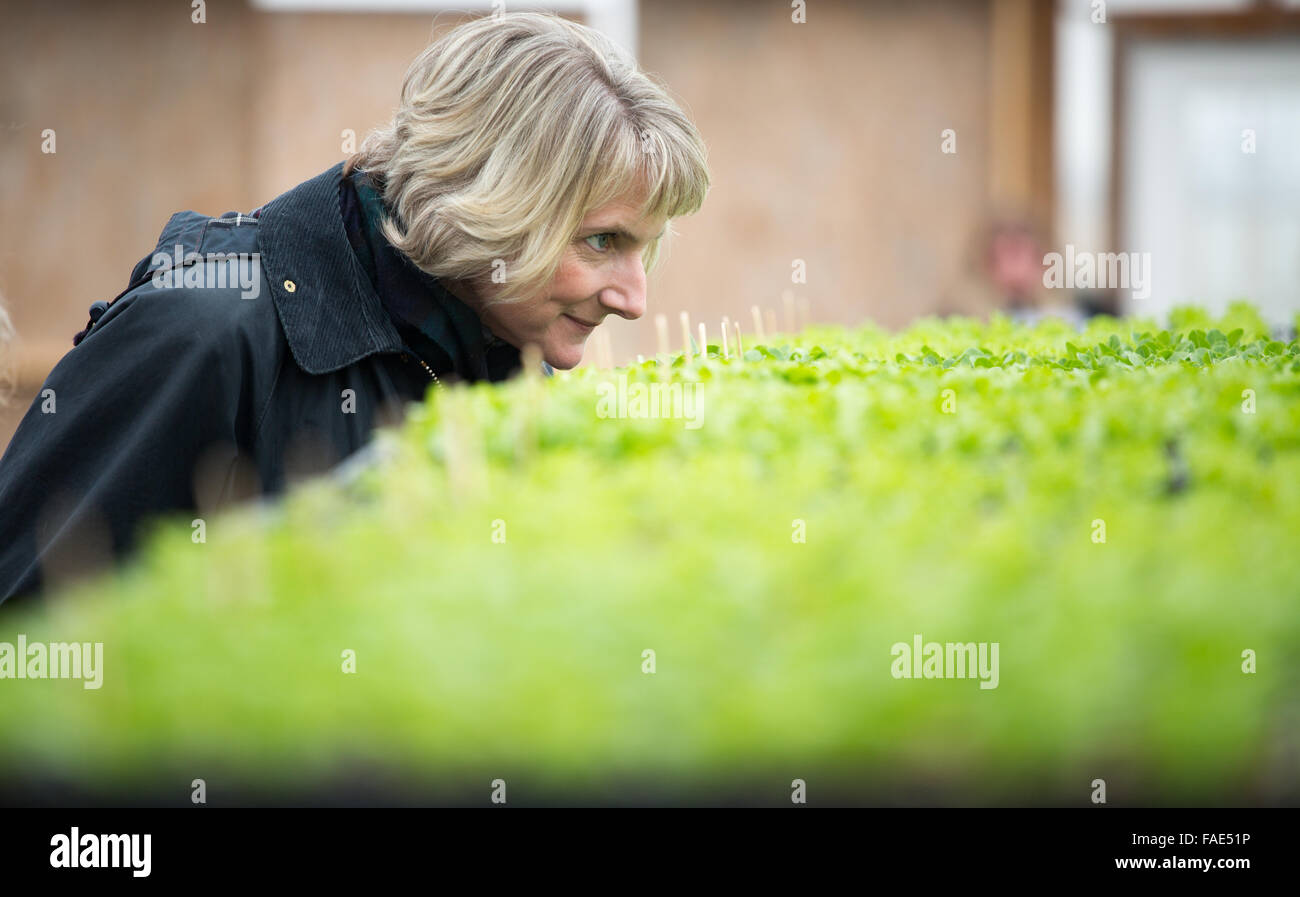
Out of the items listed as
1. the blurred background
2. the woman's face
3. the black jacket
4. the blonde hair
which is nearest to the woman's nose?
the woman's face

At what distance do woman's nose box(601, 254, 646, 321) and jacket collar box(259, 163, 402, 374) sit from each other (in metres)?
0.62

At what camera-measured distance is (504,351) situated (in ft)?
13.7

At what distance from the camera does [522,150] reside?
140 inches

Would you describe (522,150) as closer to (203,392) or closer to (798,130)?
(203,392)

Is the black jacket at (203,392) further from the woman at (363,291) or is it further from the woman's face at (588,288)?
the woman's face at (588,288)

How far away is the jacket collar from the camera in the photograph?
3.52 metres

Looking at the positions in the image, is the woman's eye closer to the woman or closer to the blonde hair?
A: the woman

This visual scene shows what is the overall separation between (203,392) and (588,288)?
3.54 feet

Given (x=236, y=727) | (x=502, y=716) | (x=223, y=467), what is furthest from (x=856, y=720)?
(x=223, y=467)

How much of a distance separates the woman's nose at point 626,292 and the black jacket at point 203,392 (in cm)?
58

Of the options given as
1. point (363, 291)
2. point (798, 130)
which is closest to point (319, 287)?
point (363, 291)

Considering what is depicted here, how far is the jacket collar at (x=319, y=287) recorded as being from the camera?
352 cm
